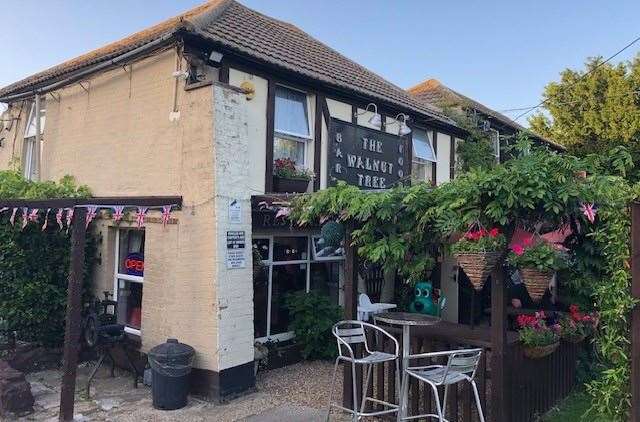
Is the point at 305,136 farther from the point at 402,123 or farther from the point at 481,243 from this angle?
the point at 481,243

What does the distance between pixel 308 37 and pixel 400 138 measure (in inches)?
155

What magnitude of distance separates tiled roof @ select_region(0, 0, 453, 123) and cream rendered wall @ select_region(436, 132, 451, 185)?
51 centimetres

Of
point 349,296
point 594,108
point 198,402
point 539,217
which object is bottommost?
point 198,402

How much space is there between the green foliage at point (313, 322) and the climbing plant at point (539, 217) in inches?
109

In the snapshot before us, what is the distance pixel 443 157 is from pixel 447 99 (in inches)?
116

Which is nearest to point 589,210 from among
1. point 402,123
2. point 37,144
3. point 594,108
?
point 402,123

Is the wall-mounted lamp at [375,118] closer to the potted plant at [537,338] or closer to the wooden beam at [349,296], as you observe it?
the wooden beam at [349,296]

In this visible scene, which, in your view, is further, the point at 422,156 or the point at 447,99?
the point at 447,99

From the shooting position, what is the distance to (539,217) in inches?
185

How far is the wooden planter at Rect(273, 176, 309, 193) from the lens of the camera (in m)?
7.89

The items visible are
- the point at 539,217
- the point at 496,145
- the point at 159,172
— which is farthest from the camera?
the point at 496,145

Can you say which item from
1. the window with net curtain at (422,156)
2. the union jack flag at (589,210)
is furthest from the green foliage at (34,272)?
the union jack flag at (589,210)

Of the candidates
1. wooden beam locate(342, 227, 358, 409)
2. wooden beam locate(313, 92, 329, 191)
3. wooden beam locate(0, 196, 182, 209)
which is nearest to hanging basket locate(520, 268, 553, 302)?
wooden beam locate(342, 227, 358, 409)

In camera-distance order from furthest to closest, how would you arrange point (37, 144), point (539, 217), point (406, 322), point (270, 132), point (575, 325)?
point (37, 144) < point (270, 132) < point (575, 325) < point (406, 322) < point (539, 217)
